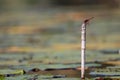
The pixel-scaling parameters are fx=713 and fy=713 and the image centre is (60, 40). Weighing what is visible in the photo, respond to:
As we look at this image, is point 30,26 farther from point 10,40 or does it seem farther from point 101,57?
point 101,57

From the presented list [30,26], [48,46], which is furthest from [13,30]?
[48,46]

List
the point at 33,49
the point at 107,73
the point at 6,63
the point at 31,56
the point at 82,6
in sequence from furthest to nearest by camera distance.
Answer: the point at 82,6 < the point at 33,49 < the point at 31,56 < the point at 6,63 < the point at 107,73

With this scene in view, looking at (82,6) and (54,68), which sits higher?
(82,6)

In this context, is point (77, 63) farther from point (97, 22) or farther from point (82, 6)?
point (82, 6)

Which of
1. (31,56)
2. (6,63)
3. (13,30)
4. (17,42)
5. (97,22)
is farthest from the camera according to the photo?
(97,22)

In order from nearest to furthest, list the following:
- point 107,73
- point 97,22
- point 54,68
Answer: point 107,73
point 54,68
point 97,22

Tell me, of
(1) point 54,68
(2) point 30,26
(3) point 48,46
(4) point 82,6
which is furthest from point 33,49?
(4) point 82,6

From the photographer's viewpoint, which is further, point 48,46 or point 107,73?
point 48,46

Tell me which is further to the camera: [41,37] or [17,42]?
[41,37]

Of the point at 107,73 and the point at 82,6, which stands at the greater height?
the point at 82,6
